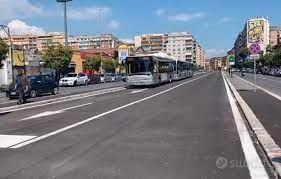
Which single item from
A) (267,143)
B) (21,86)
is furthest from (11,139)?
(21,86)

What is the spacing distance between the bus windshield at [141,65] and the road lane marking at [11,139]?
30.9 meters

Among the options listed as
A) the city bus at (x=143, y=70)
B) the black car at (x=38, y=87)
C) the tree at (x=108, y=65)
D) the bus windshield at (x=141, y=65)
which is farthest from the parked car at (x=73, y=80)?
the tree at (x=108, y=65)

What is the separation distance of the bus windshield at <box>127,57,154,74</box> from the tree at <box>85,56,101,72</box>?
155 ft

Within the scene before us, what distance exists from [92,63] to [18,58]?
28840 millimetres

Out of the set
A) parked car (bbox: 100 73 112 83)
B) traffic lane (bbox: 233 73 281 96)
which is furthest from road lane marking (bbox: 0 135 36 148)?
parked car (bbox: 100 73 112 83)

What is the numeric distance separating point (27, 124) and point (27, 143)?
401 centimetres

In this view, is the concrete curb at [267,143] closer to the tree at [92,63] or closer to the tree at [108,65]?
the tree at [92,63]

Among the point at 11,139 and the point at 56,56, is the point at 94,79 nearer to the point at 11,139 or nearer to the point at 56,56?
the point at 56,56

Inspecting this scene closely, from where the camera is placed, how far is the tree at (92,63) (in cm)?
8938

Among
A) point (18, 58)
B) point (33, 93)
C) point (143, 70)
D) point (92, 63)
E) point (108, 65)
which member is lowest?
point (33, 93)

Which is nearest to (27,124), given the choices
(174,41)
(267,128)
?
(267,128)

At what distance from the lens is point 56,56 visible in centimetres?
6600

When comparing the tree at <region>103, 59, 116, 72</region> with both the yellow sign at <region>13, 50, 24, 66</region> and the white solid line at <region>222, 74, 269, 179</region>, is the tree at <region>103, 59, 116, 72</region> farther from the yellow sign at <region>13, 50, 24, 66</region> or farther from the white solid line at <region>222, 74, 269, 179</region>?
the white solid line at <region>222, 74, 269, 179</region>

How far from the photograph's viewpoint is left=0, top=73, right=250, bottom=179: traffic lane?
24.1 ft
